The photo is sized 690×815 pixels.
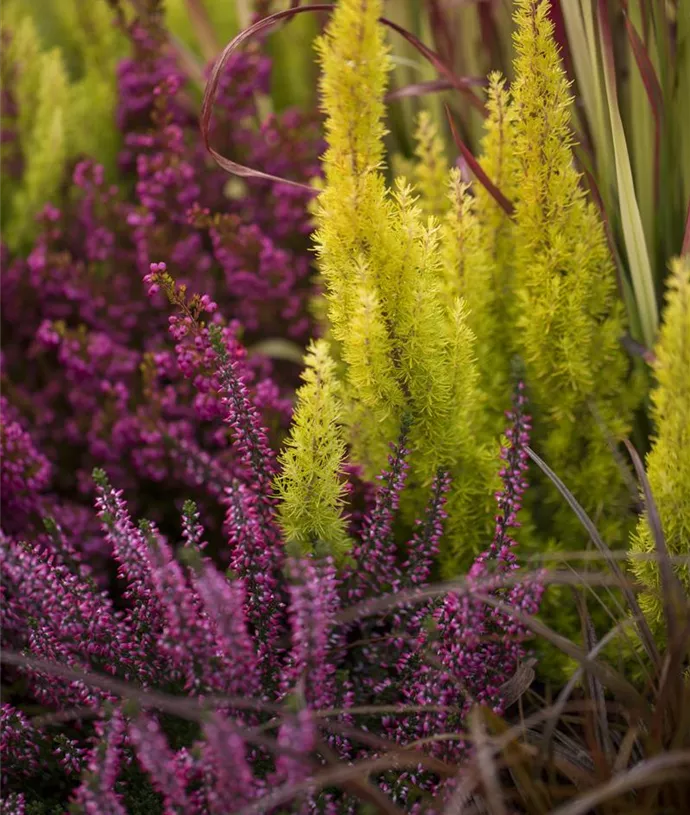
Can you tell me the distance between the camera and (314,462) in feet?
2.94

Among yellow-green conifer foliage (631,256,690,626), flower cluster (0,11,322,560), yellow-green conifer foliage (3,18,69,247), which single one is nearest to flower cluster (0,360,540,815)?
yellow-green conifer foliage (631,256,690,626)

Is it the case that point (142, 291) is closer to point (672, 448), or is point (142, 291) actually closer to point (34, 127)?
point (34, 127)

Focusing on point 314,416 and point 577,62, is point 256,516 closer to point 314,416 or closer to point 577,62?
point 314,416

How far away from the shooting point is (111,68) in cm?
181

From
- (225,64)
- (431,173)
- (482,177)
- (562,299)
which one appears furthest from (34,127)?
(562,299)

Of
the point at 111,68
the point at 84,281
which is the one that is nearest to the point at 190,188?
the point at 84,281

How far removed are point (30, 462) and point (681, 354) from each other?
2.85ft

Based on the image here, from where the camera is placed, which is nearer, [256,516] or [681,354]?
[681,354]

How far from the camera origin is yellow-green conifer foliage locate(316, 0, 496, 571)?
0.88m

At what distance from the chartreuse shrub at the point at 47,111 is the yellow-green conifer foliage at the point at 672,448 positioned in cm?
121

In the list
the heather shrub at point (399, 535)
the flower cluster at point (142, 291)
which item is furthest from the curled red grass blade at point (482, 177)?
the flower cluster at point (142, 291)

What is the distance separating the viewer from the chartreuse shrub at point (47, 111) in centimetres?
159

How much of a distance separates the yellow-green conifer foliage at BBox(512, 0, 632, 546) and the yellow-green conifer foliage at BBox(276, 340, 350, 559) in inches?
11.4

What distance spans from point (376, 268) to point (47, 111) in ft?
3.36
